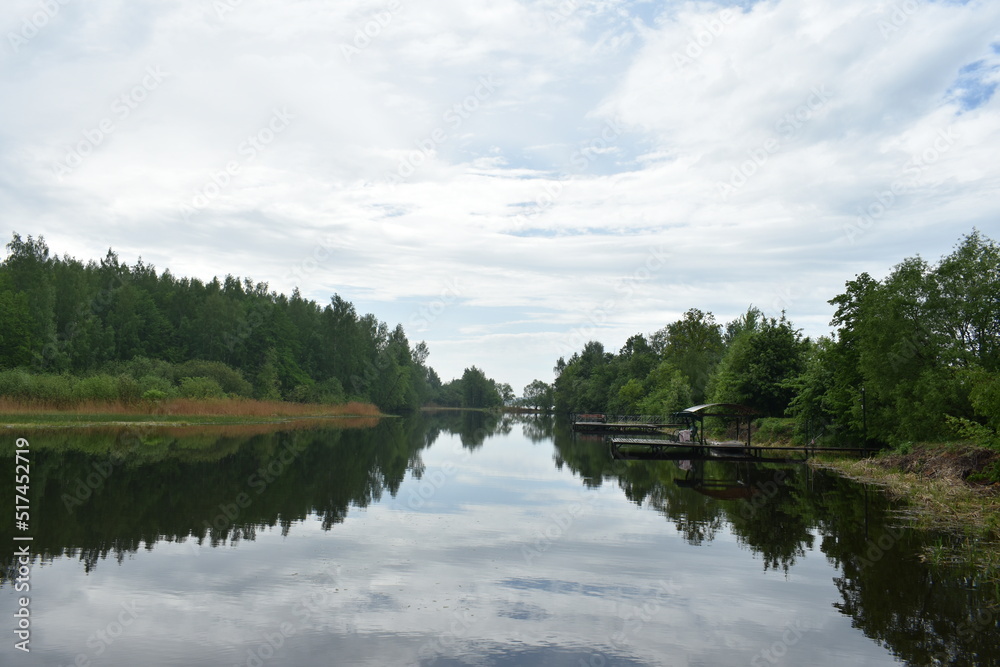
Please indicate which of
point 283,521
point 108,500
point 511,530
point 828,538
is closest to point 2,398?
point 108,500

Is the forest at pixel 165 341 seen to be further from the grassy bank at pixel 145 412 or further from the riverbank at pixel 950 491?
the riverbank at pixel 950 491

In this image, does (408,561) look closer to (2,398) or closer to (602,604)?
(602,604)

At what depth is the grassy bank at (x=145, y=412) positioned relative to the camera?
46969 millimetres

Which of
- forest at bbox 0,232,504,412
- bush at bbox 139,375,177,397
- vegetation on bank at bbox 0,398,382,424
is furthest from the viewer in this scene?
forest at bbox 0,232,504,412

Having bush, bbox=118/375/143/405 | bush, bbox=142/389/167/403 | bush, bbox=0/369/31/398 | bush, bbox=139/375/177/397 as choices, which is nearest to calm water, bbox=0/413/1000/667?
bush, bbox=0/369/31/398

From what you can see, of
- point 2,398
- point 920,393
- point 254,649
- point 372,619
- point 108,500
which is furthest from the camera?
point 2,398

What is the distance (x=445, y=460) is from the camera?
40.7m

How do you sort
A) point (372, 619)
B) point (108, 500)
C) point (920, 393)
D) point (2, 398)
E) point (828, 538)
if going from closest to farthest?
point (372, 619) → point (828, 538) → point (108, 500) → point (920, 393) → point (2, 398)

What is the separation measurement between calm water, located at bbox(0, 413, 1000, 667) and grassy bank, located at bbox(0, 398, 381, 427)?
22988 mm

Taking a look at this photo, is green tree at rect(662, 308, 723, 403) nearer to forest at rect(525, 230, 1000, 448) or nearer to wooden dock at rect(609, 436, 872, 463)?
forest at rect(525, 230, 1000, 448)

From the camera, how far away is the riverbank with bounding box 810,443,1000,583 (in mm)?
16641

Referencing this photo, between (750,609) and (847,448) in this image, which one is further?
(847,448)

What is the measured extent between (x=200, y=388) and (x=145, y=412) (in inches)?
494

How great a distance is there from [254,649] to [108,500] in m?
13.3
